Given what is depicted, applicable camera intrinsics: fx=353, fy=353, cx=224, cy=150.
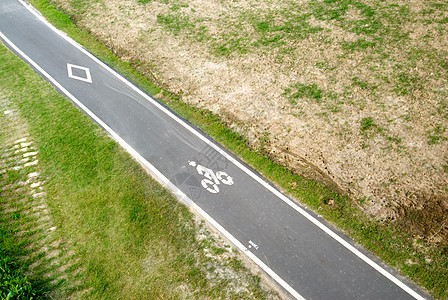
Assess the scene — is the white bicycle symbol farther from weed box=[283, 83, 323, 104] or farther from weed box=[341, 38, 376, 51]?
weed box=[341, 38, 376, 51]

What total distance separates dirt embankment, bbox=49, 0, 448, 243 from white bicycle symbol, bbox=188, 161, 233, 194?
177 cm

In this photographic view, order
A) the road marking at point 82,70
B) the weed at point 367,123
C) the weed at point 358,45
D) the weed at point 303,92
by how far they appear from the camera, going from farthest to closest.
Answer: the road marking at point 82,70 < the weed at point 358,45 < the weed at point 303,92 < the weed at point 367,123

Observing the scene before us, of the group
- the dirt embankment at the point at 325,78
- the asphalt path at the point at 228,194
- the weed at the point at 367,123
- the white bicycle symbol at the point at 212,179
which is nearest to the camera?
the asphalt path at the point at 228,194

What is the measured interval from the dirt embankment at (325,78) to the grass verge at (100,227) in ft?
13.6

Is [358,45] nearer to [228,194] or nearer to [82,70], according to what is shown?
[228,194]

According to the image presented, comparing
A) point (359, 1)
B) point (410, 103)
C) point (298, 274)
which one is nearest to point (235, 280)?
point (298, 274)

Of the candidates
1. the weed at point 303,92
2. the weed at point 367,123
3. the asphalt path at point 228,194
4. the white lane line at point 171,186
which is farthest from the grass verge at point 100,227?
the weed at point 367,123

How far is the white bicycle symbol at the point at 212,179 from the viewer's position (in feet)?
→ 39.8

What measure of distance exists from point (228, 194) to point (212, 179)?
2.81ft

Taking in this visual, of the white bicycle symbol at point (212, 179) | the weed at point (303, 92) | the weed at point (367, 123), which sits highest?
the weed at point (303, 92)

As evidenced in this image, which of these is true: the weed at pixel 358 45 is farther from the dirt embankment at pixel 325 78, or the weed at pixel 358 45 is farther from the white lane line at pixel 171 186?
the white lane line at pixel 171 186

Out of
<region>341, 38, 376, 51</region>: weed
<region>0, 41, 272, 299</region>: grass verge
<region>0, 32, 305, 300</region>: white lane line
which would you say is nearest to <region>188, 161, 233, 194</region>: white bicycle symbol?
<region>0, 32, 305, 300</region>: white lane line

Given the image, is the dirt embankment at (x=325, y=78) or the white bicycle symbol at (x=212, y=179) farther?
the white bicycle symbol at (x=212, y=179)

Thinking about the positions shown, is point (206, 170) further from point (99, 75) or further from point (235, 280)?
point (99, 75)
